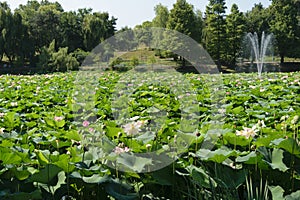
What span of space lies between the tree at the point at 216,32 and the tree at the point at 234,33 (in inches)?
23.5

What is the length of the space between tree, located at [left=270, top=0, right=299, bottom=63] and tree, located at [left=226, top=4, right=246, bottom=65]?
344 cm

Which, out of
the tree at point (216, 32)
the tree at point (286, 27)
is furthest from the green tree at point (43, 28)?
the tree at point (286, 27)

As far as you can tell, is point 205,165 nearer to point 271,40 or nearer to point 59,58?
point 59,58

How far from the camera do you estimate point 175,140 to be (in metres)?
1.77

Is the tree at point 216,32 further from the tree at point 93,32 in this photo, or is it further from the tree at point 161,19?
the tree at point 93,32

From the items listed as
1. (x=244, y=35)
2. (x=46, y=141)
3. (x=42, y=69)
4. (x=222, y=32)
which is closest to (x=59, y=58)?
(x=42, y=69)

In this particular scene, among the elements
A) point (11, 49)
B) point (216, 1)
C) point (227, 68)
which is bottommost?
point (227, 68)

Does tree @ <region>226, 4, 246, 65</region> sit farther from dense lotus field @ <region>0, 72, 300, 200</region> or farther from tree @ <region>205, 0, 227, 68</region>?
dense lotus field @ <region>0, 72, 300, 200</region>

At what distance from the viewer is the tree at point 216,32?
2932cm

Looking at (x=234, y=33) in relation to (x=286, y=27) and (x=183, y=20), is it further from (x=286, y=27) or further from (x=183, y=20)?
(x=183, y=20)

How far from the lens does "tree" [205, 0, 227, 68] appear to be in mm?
29316

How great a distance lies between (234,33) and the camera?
100ft

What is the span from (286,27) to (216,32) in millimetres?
6982

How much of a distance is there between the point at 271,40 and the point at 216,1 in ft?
21.2
